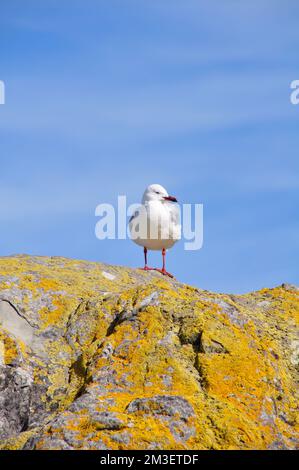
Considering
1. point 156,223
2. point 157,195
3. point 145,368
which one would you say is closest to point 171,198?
point 157,195

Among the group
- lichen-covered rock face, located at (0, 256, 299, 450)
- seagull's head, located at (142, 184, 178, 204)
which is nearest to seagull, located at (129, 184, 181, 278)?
seagull's head, located at (142, 184, 178, 204)

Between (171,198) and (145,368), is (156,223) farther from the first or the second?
(145,368)

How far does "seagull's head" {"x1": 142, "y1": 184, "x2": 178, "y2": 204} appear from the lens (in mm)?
21891

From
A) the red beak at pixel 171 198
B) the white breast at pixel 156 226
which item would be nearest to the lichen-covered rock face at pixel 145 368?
the white breast at pixel 156 226

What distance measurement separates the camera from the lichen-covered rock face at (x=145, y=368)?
723cm

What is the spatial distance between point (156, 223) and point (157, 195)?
1366 mm

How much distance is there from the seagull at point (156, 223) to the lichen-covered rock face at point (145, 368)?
31.3 feet

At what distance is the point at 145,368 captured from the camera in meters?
8.17

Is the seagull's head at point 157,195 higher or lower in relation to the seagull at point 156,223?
higher

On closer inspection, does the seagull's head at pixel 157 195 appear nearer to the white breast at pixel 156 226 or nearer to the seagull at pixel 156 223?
the seagull at pixel 156 223

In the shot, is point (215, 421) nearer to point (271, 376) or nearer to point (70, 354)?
point (271, 376)

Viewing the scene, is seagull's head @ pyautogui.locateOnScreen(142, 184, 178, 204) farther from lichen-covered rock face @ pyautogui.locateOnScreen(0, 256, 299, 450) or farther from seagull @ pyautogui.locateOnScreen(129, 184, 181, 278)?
lichen-covered rock face @ pyautogui.locateOnScreen(0, 256, 299, 450)

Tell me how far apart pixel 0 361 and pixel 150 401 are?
2329mm
